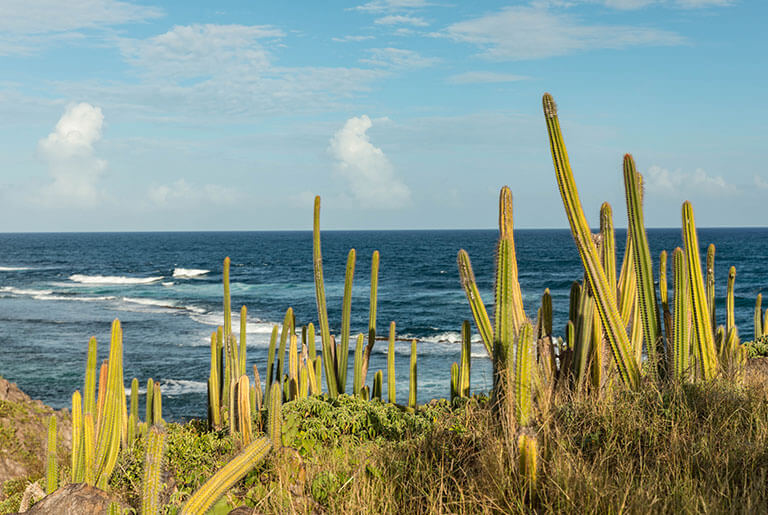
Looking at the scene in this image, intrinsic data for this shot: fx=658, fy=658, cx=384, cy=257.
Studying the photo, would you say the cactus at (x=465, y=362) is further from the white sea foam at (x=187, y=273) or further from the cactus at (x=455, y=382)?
the white sea foam at (x=187, y=273)

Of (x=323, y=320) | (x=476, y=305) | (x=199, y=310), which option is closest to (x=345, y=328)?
(x=323, y=320)

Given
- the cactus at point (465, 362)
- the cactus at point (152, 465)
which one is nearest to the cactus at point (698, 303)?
the cactus at point (465, 362)

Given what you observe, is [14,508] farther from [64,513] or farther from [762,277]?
[762,277]

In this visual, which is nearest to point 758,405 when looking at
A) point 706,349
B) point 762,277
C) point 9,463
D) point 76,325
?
point 706,349

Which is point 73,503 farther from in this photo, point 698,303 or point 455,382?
point 698,303

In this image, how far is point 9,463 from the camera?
23.1 feet

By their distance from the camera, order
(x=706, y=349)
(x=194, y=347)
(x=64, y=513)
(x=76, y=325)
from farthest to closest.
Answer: (x=76, y=325), (x=194, y=347), (x=706, y=349), (x=64, y=513)

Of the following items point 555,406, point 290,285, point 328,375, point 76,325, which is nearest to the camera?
point 555,406

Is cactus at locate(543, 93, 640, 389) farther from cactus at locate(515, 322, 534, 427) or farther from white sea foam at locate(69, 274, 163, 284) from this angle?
white sea foam at locate(69, 274, 163, 284)

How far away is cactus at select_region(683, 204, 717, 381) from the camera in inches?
201

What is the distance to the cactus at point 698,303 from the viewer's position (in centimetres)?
511

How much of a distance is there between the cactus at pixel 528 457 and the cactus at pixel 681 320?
85.1 inches

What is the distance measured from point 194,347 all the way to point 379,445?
61.8ft

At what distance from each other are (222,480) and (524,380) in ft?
5.72
